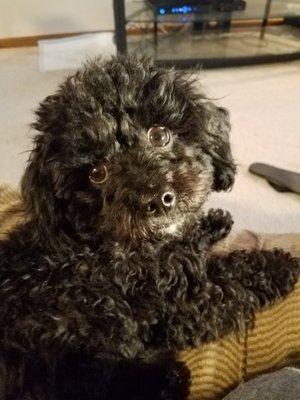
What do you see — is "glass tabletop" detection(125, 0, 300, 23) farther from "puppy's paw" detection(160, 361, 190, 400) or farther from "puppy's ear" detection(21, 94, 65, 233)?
"puppy's paw" detection(160, 361, 190, 400)

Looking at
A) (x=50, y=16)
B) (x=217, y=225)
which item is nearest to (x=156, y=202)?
(x=217, y=225)

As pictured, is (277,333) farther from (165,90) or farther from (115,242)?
(165,90)

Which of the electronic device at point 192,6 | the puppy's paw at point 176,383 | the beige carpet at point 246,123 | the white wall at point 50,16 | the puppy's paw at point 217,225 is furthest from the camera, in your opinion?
the white wall at point 50,16

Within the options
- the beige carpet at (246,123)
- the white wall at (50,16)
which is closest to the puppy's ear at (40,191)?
the beige carpet at (246,123)

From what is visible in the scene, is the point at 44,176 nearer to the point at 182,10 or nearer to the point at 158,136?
the point at 158,136

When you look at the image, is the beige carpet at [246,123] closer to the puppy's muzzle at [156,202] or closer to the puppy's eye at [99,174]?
the puppy's eye at [99,174]

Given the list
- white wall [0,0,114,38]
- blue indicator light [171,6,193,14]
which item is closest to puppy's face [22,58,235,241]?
blue indicator light [171,6,193,14]
